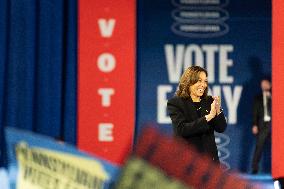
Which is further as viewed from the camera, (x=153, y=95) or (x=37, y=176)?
(x=153, y=95)

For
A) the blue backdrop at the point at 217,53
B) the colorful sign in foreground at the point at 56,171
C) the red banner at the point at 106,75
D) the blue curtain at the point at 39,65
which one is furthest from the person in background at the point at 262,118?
the colorful sign in foreground at the point at 56,171

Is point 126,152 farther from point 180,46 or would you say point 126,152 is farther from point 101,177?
point 180,46

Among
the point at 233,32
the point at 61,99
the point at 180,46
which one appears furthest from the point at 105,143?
the point at 233,32

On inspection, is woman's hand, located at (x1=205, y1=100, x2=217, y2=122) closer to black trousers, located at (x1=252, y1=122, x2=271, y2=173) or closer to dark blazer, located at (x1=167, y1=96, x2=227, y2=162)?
dark blazer, located at (x1=167, y1=96, x2=227, y2=162)

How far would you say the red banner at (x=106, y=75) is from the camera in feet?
25.8

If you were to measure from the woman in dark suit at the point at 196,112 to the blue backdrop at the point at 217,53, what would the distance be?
14.4 ft

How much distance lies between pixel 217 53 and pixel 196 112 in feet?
14.8

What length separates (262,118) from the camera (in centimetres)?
765

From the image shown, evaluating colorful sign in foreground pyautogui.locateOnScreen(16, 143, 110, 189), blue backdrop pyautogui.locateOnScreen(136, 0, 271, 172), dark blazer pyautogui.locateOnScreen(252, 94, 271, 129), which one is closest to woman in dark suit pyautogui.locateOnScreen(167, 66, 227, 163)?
colorful sign in foreground pyautogui.locateOnScreen(16, 143, 110, 189)

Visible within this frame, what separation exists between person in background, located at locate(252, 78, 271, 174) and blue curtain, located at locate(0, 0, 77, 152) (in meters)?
1.98

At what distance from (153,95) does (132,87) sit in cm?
29

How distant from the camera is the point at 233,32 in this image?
26.4ft
